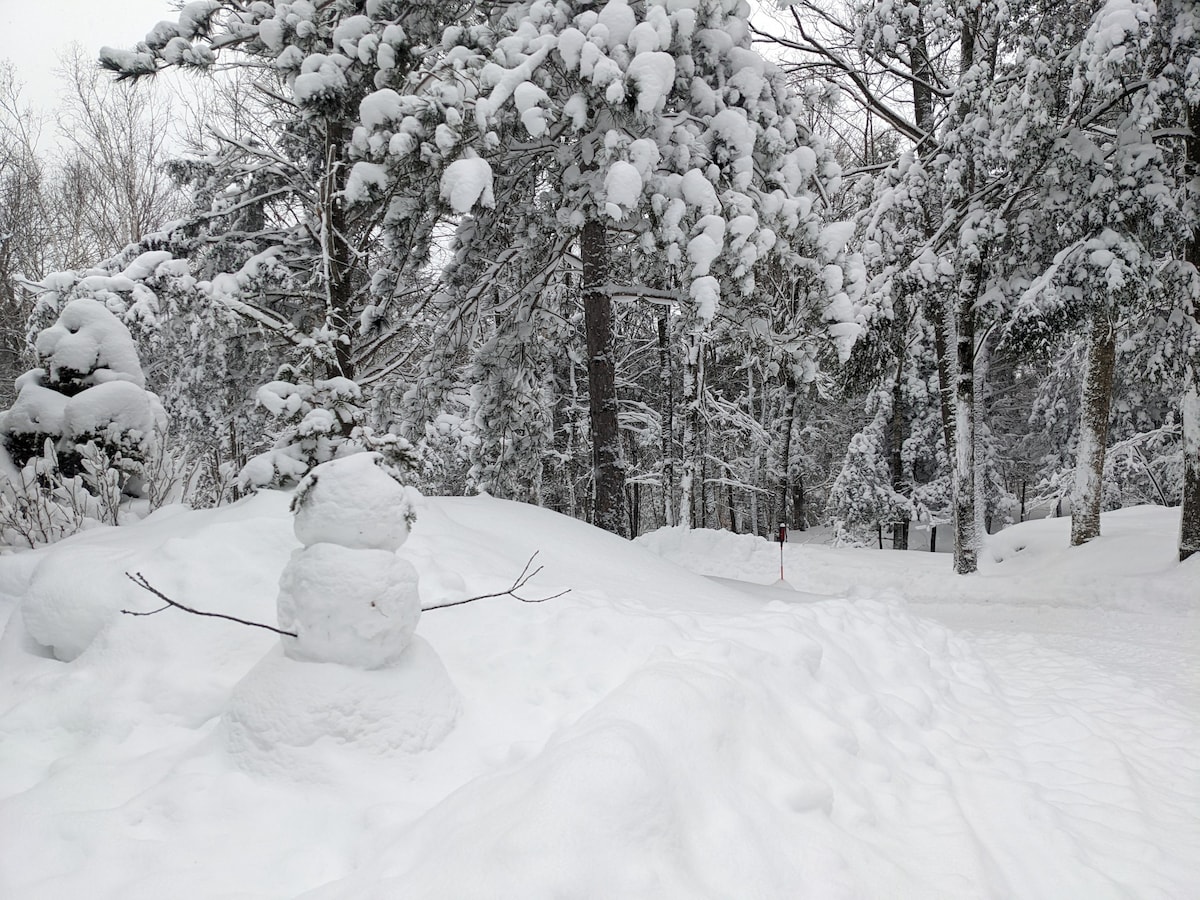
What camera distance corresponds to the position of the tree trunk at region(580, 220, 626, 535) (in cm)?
799

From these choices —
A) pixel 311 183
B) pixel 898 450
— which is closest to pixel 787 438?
pixel 898 450

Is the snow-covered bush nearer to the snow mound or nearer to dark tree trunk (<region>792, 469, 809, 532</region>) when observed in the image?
the snow mound

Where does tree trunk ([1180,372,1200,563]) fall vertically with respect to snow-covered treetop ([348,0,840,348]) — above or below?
below

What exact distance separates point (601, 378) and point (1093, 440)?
7.19 metres

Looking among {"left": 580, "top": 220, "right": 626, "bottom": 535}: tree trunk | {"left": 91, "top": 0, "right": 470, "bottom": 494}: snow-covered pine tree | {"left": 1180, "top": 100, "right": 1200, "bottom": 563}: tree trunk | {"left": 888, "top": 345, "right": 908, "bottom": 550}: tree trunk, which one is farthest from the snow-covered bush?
{"left": 888, "top": 345, "right": 908, "bottom": 550}: tree trunk

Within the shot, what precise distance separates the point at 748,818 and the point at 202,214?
30.2 feet

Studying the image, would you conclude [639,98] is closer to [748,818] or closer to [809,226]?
[809,226]

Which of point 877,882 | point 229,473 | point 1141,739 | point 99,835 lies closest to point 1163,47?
point 1141,739

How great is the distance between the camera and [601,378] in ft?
26.8

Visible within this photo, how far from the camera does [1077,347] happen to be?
→ 42.3 feet

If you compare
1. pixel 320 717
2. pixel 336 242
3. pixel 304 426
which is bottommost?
pixel 320 717

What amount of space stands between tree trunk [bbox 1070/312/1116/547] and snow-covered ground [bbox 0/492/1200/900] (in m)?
5.07

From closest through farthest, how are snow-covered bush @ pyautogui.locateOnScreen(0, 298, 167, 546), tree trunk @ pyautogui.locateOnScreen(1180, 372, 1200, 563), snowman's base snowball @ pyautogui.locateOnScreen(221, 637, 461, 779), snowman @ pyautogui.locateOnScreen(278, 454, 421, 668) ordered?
snowman's base snowball @ pyautogui.locateOnScreen(221, 637, 461, 779) → snowman @ pyautogui.locateOnScreen(278, 454, 421, 668) → snow-covered bush @ pyautogui.locateOnScreen(0, 298, 167, 546) → tree trunk @ pyautogui.locateOnScreen(1180, 372, 1200, 563)

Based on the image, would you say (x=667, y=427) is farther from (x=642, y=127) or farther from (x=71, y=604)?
(x=71, y=604)
